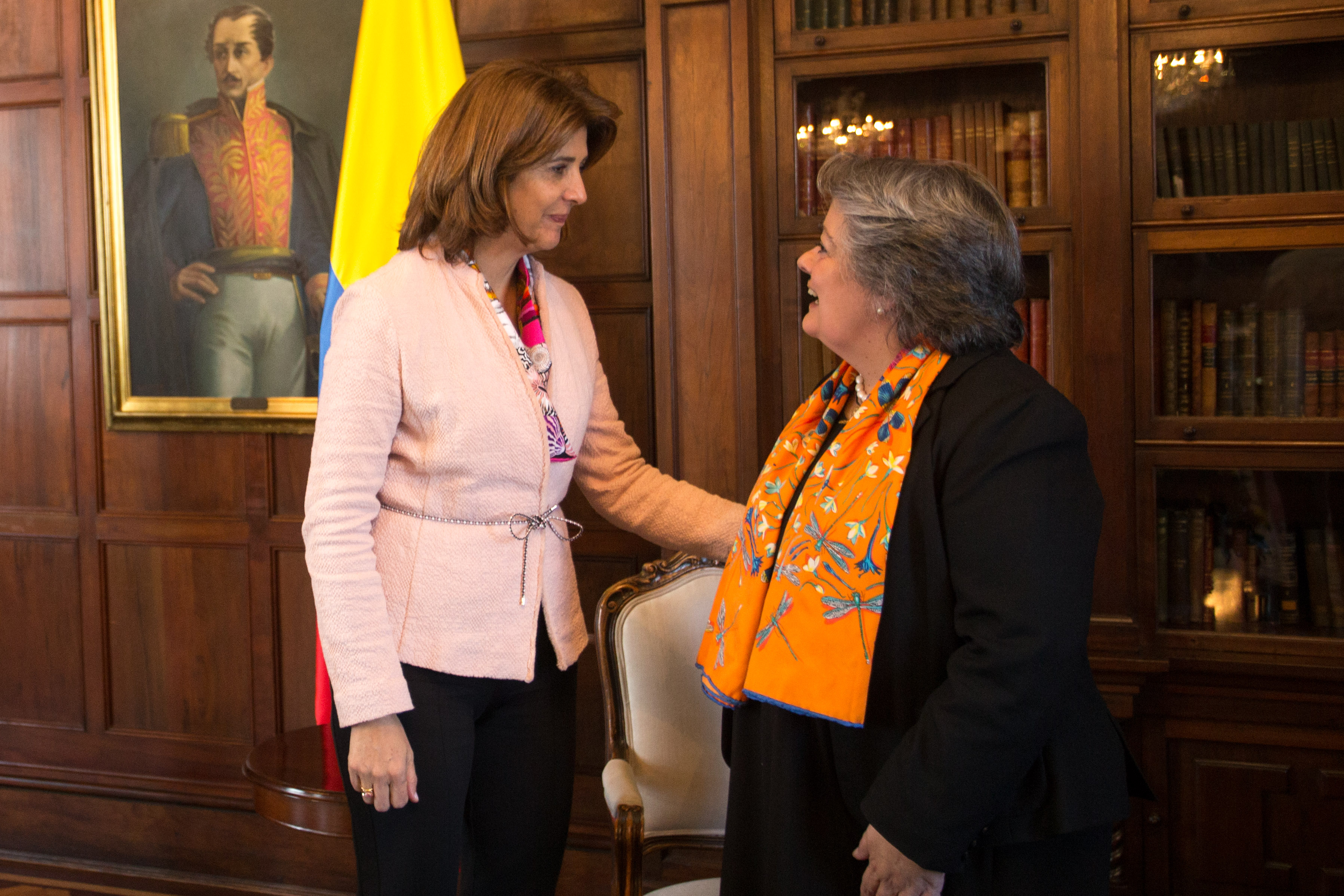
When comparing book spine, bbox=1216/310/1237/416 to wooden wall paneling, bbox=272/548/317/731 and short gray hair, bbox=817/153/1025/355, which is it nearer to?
short gray hair, bbox=817/153/1025/355

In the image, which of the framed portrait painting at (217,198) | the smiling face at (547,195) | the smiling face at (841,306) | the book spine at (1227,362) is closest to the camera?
the smiling face at (841,306)

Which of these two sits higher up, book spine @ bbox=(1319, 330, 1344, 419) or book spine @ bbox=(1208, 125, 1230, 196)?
book spine @ bbox=(1208, 125, 1230, 196)

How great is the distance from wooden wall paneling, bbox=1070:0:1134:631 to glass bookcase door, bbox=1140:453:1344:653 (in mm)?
84

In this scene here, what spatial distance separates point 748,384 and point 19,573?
2256 millimetres

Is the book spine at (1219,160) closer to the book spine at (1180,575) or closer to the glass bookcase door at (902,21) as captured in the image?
the glass bookcase door at (902,21)

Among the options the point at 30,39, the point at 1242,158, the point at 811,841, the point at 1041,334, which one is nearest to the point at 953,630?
the point at 811,841

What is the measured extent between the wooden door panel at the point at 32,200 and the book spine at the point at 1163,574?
3.01 metres

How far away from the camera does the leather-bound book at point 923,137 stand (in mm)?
2422

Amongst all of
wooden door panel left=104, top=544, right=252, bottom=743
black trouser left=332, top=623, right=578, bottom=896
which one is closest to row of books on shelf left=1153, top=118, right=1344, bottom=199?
black trouser left=332, top=623, right=578, bottom=896

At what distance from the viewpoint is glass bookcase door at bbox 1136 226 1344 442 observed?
2.26m

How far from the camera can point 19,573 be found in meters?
3.02

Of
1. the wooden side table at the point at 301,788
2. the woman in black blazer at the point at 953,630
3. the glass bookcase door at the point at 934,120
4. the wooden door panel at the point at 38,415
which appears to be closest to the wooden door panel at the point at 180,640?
the wooden door panel at the point at 38,415

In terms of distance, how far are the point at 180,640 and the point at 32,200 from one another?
1.33 metres

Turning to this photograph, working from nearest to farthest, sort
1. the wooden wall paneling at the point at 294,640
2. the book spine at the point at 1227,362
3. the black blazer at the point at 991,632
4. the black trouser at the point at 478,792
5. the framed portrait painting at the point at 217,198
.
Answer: the black blazer at the point at 991,632, the black trouser at the point at 478,792, the book spine at the point at 1227,362, the framed portrait painting at the point at 217,198, the wooden wall paneling at the point at 294,640
